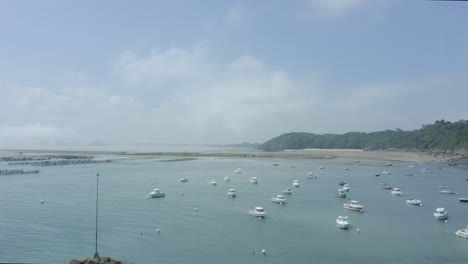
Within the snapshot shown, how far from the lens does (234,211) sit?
22.4 metres

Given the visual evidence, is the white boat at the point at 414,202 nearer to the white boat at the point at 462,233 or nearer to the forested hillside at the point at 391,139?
the white boat at the point at 462,233

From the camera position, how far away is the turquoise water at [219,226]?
1470cm

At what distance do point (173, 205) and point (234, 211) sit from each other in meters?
3.63

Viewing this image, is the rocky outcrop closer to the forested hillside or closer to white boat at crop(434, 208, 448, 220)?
white boat at crop(434, 208, 448, 220)

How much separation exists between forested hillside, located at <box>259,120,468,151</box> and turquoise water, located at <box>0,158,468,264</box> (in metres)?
41.1

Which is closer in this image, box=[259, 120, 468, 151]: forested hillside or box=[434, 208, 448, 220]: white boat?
box=[434, 208, 448, 220]: white boat

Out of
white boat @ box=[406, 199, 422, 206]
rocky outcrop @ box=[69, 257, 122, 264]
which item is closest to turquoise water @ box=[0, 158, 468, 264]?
white boat @ box=[406, 199, 422, 206]

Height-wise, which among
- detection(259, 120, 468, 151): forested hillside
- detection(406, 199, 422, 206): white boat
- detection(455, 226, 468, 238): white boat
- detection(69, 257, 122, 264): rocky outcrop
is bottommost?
detection(455, 226, 468, 238): white boat

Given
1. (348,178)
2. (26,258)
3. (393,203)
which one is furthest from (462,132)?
(26,258)

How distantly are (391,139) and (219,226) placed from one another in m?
74.9

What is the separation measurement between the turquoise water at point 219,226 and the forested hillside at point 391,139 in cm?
4110

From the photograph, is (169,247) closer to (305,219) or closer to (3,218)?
(305,219)

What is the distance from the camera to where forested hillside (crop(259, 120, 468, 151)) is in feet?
227

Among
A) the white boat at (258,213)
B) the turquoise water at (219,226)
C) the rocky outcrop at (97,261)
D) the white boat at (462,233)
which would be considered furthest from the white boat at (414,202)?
the rocky outcrop at (97,261)
